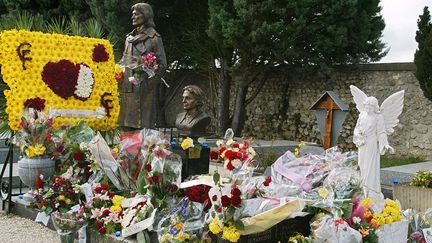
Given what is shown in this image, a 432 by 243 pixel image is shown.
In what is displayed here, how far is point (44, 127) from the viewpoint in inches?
232

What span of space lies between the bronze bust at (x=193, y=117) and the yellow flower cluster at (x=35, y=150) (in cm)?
157

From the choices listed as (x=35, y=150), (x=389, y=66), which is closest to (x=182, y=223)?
(x=35, y=150)

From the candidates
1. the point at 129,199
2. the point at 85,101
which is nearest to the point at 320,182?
the point at 129,199

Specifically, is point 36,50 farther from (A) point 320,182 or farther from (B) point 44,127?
(A) point 320,182

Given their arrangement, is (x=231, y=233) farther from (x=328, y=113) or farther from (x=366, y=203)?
(x=328, y=113)

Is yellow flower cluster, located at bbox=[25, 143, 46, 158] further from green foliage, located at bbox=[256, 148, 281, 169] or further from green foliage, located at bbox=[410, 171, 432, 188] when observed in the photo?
green foliage, located at bbox=[410, 171, 432, 188]

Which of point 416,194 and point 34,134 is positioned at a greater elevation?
point 34,134

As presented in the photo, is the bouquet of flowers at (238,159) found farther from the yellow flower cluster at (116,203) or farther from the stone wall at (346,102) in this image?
the stone wall at (346,102)

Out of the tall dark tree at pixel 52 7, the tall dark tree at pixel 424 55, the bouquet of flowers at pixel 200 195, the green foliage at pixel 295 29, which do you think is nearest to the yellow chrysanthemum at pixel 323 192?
the bouquet of flowers at pixel 200 195

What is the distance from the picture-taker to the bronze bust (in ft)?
19.6

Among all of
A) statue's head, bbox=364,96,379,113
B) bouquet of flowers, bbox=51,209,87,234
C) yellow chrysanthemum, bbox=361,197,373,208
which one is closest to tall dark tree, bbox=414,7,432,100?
statue's head, bbox=364,96,379,113

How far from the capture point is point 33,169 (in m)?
5.89

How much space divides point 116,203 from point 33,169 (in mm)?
1519

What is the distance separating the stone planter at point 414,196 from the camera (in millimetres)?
6188
